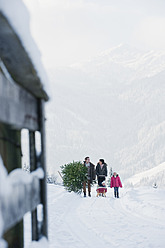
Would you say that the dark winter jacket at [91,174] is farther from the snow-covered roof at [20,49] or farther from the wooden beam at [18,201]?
the snow-covered roof at [20,49]

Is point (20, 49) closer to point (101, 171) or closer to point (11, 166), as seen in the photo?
point (11, 166)

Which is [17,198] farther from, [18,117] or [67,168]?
[67,168]

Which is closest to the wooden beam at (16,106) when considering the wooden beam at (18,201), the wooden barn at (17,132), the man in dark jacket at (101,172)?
the wooden barn at (17,132)

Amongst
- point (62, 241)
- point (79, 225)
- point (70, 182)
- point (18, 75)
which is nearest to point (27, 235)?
point (62, 241)

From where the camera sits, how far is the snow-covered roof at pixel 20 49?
2039mm

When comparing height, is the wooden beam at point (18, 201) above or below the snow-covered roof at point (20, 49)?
below

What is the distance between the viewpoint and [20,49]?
2.29 meters

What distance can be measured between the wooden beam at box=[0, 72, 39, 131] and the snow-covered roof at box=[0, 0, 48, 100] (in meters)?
0.10

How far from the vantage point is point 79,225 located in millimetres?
7625

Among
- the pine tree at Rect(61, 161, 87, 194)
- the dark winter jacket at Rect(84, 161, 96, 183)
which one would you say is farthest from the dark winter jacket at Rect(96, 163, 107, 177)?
the pine tree at Rect(61, 161, 87, 194)

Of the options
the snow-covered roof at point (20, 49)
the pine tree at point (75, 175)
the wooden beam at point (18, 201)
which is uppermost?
the snow-covered roof at point (20, 49)

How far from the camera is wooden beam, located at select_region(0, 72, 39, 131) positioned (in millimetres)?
2213

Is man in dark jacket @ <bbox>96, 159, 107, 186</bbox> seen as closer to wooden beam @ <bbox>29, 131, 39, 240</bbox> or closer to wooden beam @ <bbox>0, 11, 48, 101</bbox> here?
wooden beam @ <bbox>29, 131, 39, 240</bbox>

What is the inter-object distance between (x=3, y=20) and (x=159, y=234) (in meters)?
5.59
